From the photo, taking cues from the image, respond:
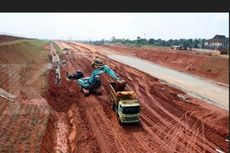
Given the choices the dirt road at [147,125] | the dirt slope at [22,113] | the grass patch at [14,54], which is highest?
the grass patch at [14,54]

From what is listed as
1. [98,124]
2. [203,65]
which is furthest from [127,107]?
[203,65]

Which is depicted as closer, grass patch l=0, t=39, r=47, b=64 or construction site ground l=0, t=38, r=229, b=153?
construction site ground l=0, t=38, r=229, b=153

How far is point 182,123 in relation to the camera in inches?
907

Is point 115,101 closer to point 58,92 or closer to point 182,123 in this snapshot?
point 182,123

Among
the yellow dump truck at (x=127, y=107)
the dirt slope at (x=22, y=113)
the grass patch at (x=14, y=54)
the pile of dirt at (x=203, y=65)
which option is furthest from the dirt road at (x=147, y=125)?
the pile of dirt at (x=203, y=65)

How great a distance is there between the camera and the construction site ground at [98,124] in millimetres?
18109

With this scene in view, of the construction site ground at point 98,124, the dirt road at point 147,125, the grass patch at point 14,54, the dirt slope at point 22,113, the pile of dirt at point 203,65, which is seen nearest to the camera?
the dirt slope at point 22,113

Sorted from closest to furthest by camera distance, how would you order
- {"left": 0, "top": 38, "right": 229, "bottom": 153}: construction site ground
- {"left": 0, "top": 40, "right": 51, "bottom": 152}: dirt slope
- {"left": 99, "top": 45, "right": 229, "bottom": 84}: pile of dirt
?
{"left": 0, "top": 40, "right": 51, "bottom": 152}: dirt slope < {"left": 0, "top": 38, "right": 229, "bottom": 153}: construction site ground < {"left": 99, "top": 45, "right": 229, "bottom": 84}: pile of dirt

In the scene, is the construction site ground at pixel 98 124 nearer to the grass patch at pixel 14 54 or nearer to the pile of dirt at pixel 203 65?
the grass patch at pixel 14 54

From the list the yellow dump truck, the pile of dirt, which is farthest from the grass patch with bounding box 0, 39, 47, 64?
the pile of dirt

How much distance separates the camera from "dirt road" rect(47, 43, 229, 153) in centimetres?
1866

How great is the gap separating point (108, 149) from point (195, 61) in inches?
1750

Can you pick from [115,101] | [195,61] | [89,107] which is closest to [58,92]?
[89,107]

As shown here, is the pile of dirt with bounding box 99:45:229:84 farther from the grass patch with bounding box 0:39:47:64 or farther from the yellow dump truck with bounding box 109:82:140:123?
the grass patch with bounding box 0:39:47:64
